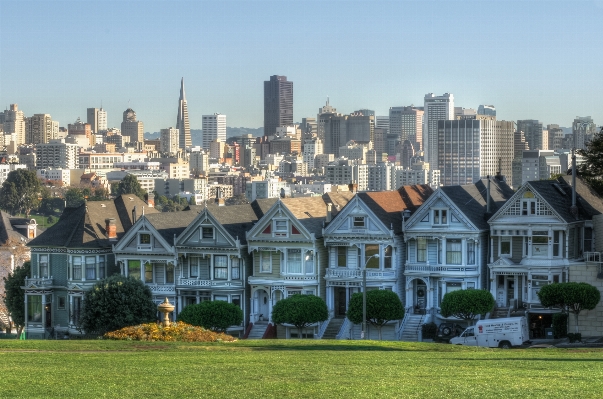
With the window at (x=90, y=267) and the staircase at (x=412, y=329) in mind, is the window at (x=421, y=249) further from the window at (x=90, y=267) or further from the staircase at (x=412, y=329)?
the window at (x=90, y=267)

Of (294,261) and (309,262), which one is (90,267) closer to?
(294,261)

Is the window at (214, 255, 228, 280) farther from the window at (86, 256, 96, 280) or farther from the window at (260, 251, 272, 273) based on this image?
the window at (86, 256, 96, 280)

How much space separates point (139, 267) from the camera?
189ft

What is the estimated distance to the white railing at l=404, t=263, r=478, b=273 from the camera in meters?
52.1

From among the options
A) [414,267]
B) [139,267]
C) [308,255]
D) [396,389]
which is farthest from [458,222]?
[396,389]

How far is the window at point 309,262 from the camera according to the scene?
54438 mm

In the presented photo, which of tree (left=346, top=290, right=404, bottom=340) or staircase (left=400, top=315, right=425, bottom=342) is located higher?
tree (left=346, top=290, right=404, bottom=340)

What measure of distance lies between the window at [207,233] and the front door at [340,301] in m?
6.12

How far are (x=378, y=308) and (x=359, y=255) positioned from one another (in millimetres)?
3522

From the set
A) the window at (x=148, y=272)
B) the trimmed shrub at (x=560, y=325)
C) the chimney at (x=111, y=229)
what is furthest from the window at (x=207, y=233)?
the trimmed shrub at (x=560, y=325)

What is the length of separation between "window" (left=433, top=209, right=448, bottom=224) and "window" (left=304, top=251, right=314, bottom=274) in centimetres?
567

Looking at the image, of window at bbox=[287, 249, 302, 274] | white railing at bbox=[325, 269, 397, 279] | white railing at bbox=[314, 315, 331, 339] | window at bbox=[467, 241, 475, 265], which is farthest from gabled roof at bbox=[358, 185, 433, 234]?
white railing at bbox=[314, 315, 331, 339]

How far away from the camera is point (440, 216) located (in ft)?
172

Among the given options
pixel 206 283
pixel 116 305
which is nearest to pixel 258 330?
pixel 206 283
